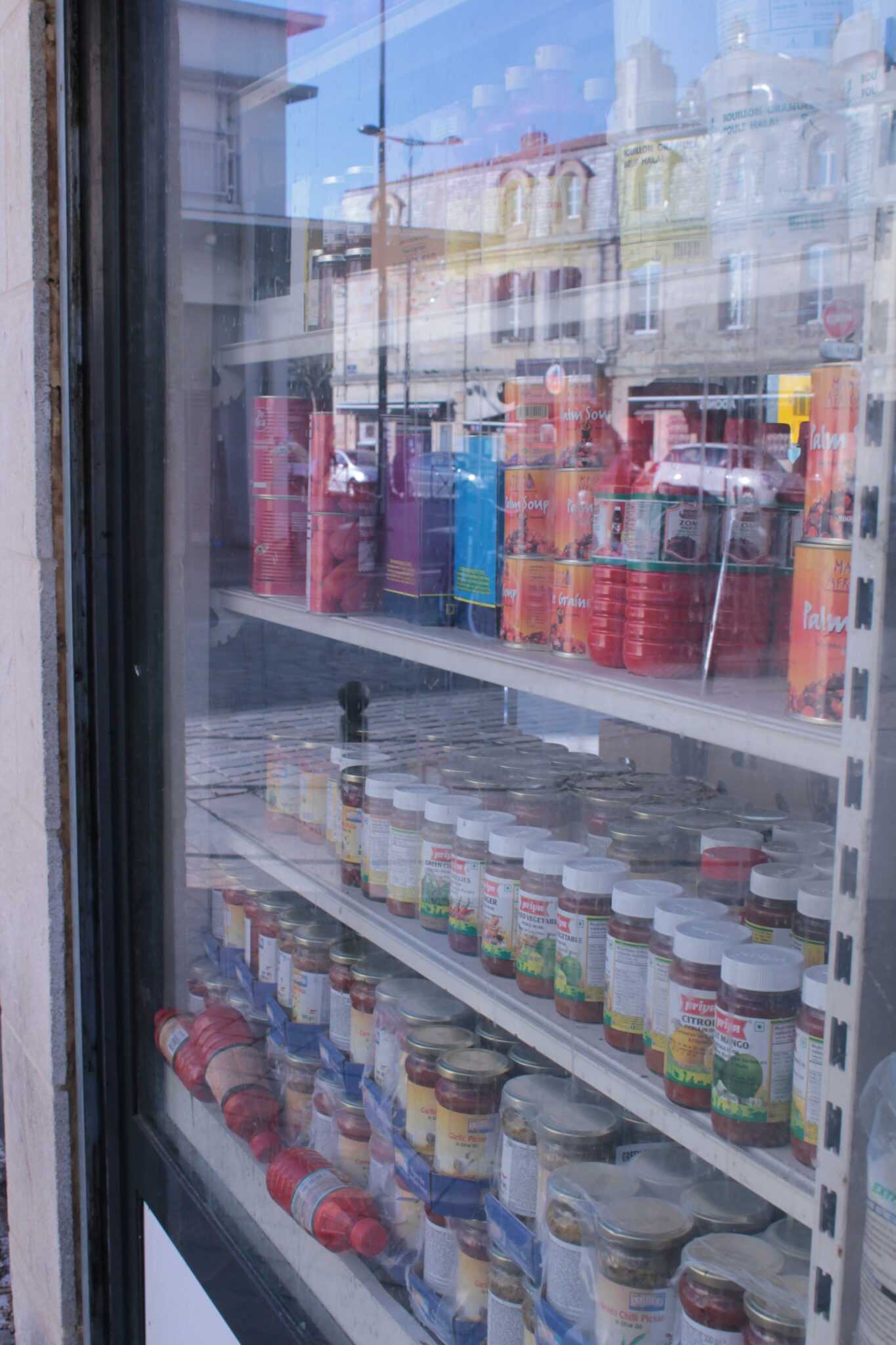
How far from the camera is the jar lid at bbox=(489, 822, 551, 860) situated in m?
1.44

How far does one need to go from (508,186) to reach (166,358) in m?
0.65

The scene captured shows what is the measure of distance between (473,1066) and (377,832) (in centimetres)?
38

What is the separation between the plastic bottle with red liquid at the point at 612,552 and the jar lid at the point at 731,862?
0.23 metres

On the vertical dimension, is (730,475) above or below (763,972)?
above

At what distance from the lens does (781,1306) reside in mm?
1022

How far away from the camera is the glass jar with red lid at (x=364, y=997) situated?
1.84 m

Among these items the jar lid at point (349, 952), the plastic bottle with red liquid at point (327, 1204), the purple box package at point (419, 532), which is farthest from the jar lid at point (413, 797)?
the plastic bottle with red liquid at point (327, 1204)

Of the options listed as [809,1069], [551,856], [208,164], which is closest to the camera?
[809,1069]

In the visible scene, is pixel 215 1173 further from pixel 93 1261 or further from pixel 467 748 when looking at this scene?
pixel 467 748

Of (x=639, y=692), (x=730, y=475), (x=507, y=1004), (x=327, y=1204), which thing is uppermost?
(x=730, y=475)

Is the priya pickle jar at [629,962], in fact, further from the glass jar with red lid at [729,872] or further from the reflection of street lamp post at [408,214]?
the reflection of street lamp post at [408,214]

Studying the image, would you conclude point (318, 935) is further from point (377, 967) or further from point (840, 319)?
point (840, 319)

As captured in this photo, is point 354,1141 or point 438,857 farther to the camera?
point 354,1141

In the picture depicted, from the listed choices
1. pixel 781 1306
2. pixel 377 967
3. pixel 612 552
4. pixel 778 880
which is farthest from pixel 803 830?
pixel 377 967
